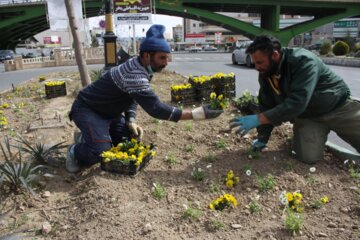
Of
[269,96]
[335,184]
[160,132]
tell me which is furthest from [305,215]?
[160,132]

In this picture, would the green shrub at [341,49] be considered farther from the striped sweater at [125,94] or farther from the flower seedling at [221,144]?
the striped sweater at [125,94]

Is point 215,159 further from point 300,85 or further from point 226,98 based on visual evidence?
point 226,98

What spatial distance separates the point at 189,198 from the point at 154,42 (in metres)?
1.36

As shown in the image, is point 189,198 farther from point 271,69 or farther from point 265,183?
point 271,69

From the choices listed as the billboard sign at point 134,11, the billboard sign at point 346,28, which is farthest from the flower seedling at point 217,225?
the billboard sign at point 346,28

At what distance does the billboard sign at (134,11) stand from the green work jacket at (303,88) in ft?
38.6

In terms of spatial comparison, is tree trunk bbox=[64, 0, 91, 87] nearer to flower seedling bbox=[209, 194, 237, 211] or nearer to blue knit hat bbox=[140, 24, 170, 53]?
blue knit hat bbox=[140, 24, 170, 53]

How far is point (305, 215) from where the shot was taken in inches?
101

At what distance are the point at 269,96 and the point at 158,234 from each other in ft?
6.30

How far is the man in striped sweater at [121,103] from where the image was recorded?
303 cm

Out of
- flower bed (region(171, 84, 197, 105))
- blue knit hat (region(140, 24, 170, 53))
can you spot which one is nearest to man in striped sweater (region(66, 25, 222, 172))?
blue knit hat (region(140, 24, 170, 53))

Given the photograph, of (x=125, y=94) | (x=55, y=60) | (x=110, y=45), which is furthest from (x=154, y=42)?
(x=55, y=60)

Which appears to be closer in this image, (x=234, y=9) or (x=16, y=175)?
(x=16, y=175)

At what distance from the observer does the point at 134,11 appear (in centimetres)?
1447
